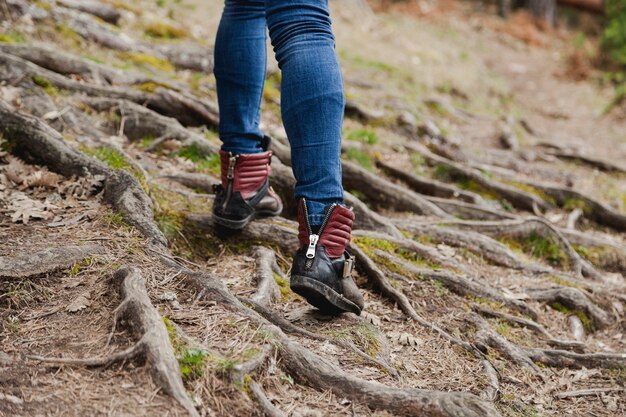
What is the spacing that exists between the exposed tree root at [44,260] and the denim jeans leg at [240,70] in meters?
0.97

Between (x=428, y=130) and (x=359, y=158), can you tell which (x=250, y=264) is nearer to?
(x=359, y=158)

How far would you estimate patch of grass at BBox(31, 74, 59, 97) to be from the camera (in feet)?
16.2

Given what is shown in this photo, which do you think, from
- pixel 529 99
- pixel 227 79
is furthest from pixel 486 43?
pixel 227 79

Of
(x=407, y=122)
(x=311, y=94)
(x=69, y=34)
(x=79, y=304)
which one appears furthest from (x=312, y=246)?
(x=69, y=34)

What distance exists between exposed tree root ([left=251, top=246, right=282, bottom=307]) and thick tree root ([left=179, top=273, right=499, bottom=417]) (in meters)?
0.46

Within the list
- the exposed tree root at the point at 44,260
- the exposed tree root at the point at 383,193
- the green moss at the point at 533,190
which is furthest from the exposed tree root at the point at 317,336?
the green moss at the point at 533,190

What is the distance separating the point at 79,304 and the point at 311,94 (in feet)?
4.38

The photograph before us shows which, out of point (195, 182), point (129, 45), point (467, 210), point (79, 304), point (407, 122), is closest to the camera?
point (79, 304)

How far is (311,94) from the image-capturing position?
2559 mm

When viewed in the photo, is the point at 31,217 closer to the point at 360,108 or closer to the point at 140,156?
the point at 140,156

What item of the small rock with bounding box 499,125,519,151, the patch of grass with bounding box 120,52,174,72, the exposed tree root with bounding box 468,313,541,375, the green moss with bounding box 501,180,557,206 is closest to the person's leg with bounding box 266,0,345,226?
the exposed tree root with bounding box 468,313,541,375

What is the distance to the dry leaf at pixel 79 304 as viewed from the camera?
2.48m

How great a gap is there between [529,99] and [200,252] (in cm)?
1268

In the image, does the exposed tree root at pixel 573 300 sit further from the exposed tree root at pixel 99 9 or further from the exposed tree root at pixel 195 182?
the exposed tree root at pixel 99 9
